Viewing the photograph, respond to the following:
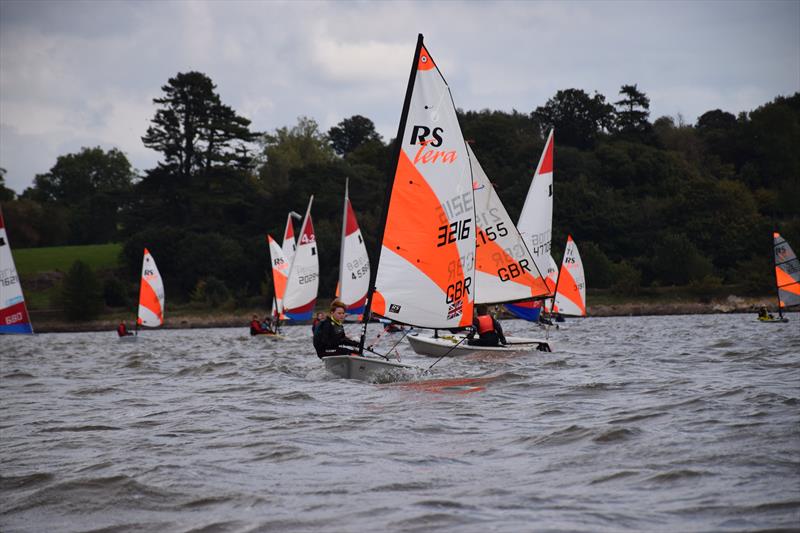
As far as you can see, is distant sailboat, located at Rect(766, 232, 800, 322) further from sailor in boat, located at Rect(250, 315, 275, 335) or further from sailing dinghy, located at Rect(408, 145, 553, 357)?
sailor in boat, located at Rect(250, 315, 275, 335)

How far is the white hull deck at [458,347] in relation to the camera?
62.2 feet

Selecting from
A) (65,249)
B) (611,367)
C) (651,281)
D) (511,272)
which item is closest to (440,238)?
(611,367)

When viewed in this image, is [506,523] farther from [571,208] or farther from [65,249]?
[65,249]

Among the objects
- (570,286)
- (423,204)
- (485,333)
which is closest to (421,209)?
(423,204)

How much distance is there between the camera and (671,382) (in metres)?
13.2

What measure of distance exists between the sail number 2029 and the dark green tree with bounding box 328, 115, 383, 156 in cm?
12096

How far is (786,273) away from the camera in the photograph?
4109 cm

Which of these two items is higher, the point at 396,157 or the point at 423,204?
the point at 396,157

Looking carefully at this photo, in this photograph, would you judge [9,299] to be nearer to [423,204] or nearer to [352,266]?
[423,204]

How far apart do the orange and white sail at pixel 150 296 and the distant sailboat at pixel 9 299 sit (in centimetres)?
2516

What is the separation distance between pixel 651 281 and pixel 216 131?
44.5 meters

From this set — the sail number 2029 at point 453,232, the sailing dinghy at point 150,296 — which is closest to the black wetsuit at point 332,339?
the sail number 2029 at point 453,232

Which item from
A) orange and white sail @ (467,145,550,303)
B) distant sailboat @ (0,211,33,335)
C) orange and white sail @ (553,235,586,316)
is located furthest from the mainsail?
orange and white sail @ (467,145,550,303)

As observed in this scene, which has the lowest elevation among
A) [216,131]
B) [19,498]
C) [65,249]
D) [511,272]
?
[19,498]
